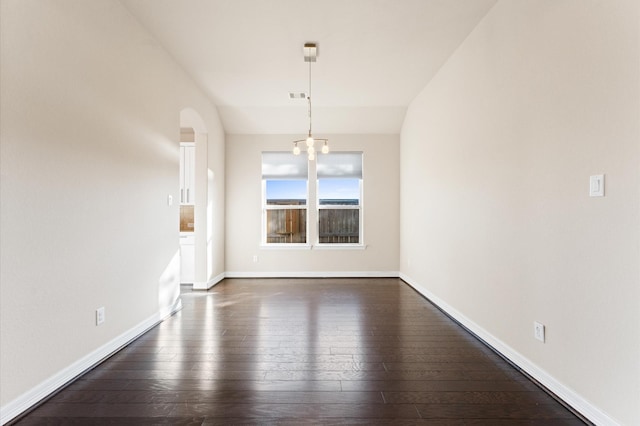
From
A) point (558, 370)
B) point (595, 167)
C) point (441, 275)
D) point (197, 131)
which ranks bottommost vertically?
point (558, 370)

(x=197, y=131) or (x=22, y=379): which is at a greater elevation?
(x=197, y=131)

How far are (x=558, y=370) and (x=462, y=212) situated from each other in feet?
5.52

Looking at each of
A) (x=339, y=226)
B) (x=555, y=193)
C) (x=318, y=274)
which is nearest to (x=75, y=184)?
(x=555, y=193)

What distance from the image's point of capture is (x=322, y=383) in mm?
2197

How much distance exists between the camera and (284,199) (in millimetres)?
6270

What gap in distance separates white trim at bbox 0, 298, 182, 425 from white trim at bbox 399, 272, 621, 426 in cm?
312

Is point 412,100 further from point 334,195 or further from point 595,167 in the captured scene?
point 595,167

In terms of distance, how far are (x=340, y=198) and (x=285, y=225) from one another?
116cm

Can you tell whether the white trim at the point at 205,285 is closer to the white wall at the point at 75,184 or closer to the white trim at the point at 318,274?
the white trim at the point at 318,274

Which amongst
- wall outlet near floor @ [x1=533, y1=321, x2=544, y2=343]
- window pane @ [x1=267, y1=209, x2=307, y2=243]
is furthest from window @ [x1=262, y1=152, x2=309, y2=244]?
wall outlet near floor @ [x1=533, y1=321, x2=544, y2=343]

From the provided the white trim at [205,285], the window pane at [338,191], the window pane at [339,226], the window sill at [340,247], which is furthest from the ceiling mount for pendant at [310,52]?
the white trim at [205,285]

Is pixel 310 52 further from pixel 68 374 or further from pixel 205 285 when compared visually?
pixel 205 285

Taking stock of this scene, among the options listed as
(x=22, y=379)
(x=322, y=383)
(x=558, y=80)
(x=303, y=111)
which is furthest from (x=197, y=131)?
(x=558, y=80)

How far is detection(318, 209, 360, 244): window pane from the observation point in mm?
6262
